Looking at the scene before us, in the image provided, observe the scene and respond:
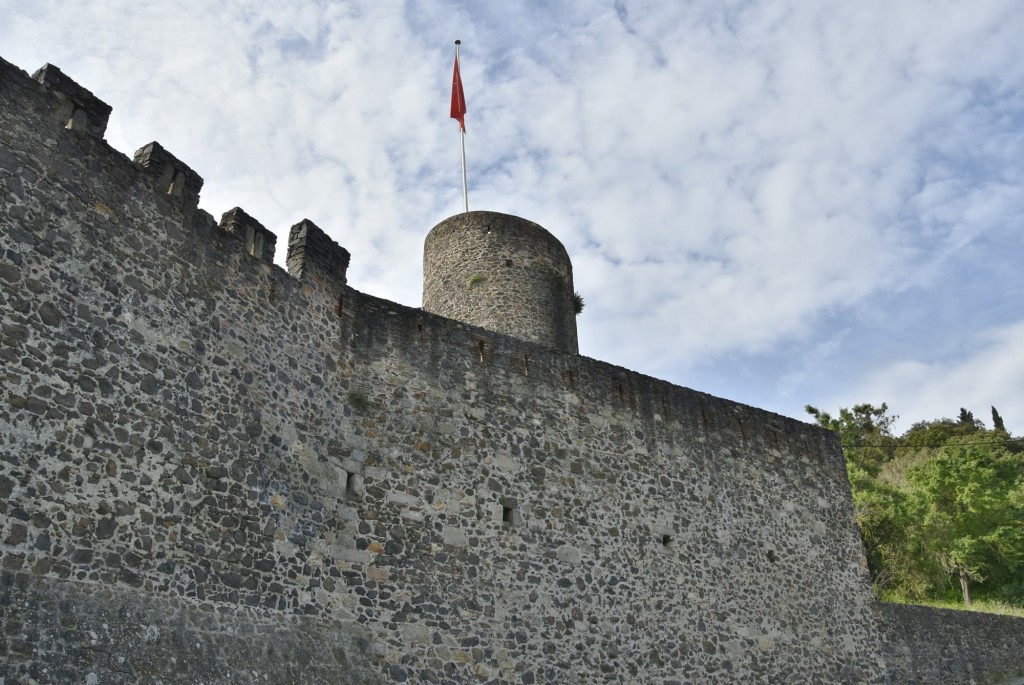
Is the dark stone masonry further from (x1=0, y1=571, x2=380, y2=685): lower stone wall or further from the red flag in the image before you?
the red flag

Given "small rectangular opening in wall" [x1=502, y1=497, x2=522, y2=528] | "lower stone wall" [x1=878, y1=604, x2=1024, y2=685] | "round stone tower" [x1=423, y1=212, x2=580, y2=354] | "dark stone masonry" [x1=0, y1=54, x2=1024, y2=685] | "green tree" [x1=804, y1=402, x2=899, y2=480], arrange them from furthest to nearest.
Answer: "green tree" [x1=804, y1=402, x2=899, y2=480], "round stone tower" [x1=423, y1=212, x2=580, y2=354], "lower stone wall" [x1=878, y1=604, x2=1024, y2=685], "small rectangular opening in wall" [x1=502, y1=497, x2=522, y2=528], "dark stone masonry" [x1=0, y1=54, x2=1024, y2=685]

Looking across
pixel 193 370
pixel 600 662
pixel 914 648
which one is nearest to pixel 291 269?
pixel 193 370

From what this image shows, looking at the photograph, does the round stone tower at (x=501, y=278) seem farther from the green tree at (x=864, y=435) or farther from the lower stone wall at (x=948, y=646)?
the green tree at (x=864, y=435)

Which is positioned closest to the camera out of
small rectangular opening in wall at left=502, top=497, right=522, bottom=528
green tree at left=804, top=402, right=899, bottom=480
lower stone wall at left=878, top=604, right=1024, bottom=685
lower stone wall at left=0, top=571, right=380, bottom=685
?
lower stone wall at left=0, top=571, right=380, bottom=685

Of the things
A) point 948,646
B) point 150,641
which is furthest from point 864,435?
point 150,641

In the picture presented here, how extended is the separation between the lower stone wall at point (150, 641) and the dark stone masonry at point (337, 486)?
2cm

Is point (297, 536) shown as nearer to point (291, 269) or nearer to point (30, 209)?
point (291, 269)

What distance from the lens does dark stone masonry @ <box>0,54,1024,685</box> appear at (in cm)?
683

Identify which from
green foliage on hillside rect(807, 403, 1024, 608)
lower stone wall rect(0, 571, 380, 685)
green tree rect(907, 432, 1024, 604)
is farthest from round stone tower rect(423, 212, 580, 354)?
green tree rect(907, 432, 1024, 604)

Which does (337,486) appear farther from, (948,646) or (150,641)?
(948,646)

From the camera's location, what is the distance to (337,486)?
9141mm

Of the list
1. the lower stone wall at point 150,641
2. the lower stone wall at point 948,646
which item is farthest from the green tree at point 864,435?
the lower stone wall at point 150,641

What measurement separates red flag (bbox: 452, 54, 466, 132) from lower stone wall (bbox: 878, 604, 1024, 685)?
11.5 m

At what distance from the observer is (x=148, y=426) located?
296 inches
